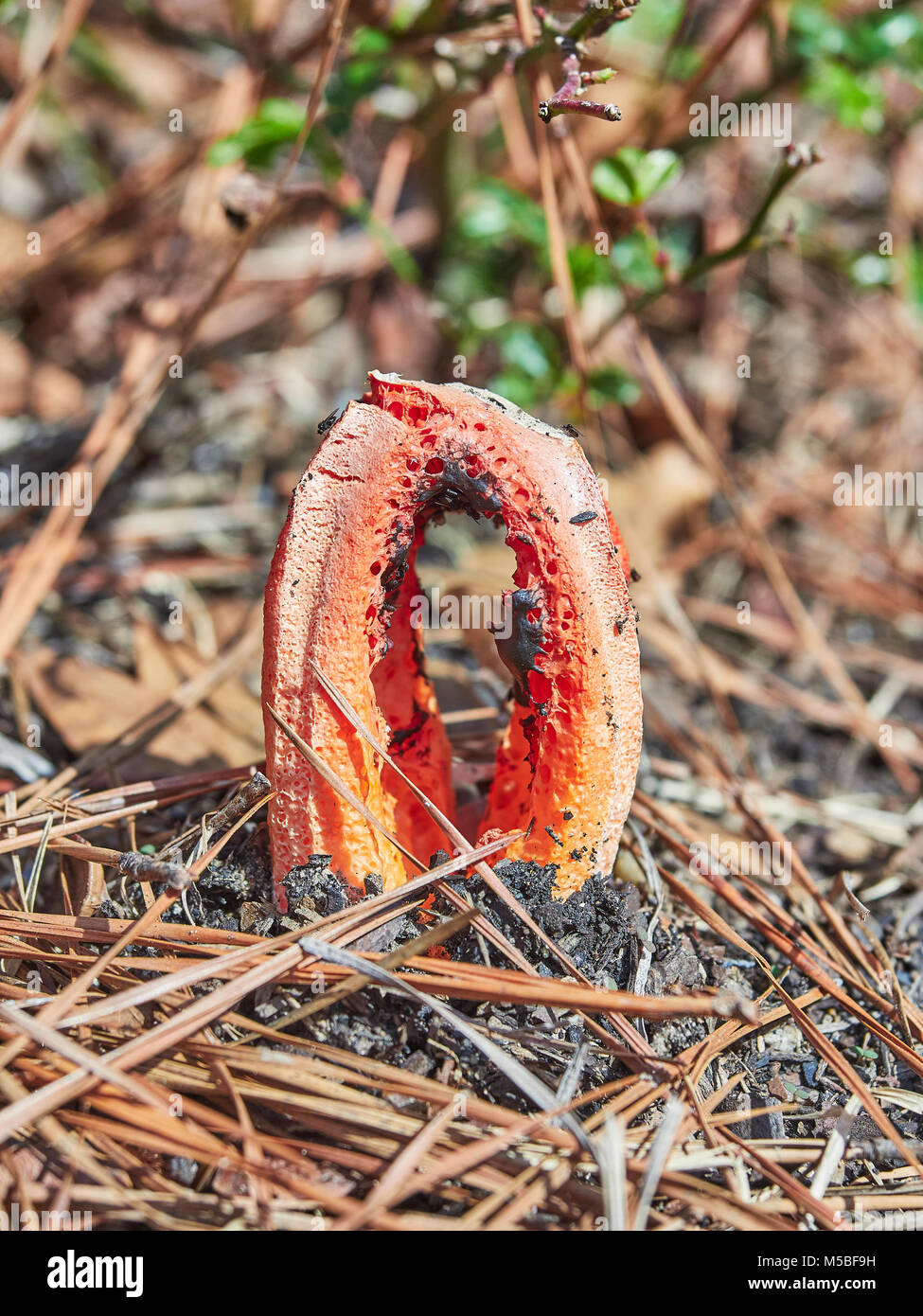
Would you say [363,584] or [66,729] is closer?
[363,584]

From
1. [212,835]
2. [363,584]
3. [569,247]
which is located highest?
[569,247]

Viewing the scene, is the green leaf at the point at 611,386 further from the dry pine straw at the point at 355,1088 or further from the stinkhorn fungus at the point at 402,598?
the dry pine straw at the point at 355,1088

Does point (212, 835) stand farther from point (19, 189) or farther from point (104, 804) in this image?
point (19, 189)

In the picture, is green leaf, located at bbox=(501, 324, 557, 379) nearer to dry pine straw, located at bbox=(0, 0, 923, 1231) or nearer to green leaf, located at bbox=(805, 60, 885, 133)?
green leaf, located at bbox=(805, 60, 885, 133)

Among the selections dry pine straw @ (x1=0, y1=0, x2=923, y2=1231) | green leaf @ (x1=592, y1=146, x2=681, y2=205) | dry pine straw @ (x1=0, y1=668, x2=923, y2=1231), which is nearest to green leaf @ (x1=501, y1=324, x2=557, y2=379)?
green leaf @ (x1=592, y1=146, x2=681, y2=205)

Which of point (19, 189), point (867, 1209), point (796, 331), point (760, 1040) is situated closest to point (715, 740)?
point (760, 1040)
